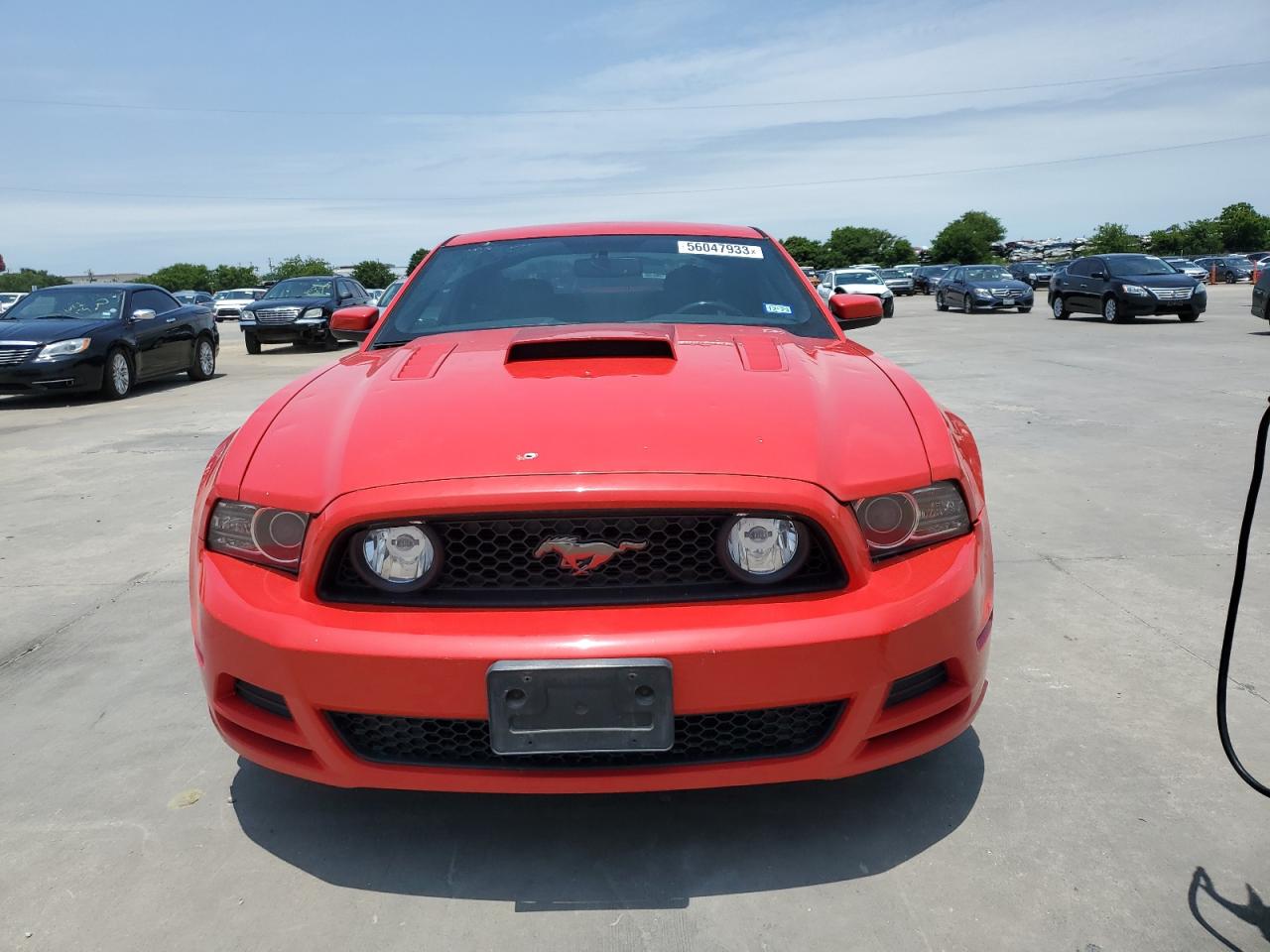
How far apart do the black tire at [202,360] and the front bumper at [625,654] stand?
13057 mm

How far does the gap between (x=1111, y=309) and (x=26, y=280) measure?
103 meters

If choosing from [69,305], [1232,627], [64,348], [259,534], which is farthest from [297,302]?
[1232,627]

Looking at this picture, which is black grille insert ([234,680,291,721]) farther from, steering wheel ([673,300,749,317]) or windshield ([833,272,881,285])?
windshield ([833,272,881,285])

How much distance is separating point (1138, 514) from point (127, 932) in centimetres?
461

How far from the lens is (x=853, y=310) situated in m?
3.71

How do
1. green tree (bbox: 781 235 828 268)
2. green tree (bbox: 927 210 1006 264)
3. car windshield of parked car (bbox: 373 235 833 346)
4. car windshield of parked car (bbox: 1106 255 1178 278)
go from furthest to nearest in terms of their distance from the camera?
green tree (bbox: 781 235 828 268)
green tree (bbox: 927 210 1006 264)
car windshield of parked car (bbox: 1106 255 1178 278)
car windshield of parked car (bbox: 373 235 833 346)

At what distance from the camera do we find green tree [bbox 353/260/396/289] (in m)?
96.4

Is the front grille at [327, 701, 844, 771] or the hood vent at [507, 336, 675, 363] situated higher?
the hood vent at [507, 336, 675, 363]

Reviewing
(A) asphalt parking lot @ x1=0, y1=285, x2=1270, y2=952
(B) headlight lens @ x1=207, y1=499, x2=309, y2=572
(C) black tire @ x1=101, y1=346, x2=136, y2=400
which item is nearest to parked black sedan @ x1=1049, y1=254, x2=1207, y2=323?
(A) asphalt parking lot @ x1=0, y1=285, x2=1270, y2=952

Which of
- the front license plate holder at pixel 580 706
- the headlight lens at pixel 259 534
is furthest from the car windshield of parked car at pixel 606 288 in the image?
the front license plate holder at pixel 580 706

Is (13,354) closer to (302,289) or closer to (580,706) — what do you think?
(302,289)

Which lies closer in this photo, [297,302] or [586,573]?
[586,573]

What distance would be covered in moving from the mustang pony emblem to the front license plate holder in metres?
0.24

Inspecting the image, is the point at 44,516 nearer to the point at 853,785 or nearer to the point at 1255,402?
the point at 853,785
